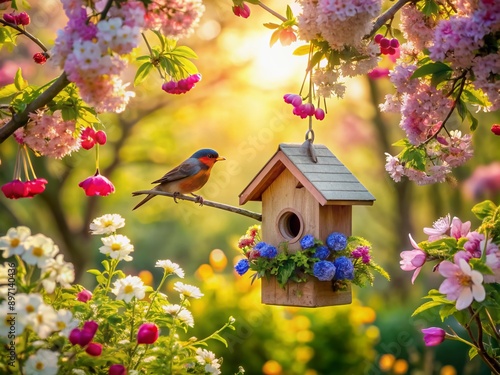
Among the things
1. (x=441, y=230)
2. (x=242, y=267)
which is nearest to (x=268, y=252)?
(x=242, y=267)

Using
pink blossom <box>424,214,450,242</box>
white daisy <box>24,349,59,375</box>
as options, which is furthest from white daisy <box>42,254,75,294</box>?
pink blossom <box>424,214,450,242</box>

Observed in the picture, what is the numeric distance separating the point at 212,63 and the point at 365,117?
3417 mm

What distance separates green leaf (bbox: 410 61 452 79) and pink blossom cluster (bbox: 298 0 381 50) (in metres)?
0.27

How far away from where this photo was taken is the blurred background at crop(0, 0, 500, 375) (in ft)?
21.9

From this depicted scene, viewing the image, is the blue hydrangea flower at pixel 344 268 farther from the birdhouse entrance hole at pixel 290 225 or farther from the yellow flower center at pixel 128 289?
the yellow flower center at pixel 128 289

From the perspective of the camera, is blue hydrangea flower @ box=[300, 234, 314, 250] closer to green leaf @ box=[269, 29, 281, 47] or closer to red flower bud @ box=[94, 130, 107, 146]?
green leaf @ box=[269, 29, 281, 47]

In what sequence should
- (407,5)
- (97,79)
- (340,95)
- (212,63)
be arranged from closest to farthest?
(97,79) → (340,95) → (407,5) → (212,63)

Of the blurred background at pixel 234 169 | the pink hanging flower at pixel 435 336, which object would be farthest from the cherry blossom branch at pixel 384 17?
the pink hanging flower at pixel 435 336

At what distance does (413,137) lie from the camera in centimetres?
339

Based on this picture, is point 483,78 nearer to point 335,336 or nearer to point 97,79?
point 97,79

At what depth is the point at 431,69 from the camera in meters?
3.02

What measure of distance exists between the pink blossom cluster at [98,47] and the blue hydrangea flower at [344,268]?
1.33m

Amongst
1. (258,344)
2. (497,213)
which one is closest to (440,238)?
(497,213)

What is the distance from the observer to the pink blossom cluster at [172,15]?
2.63m
